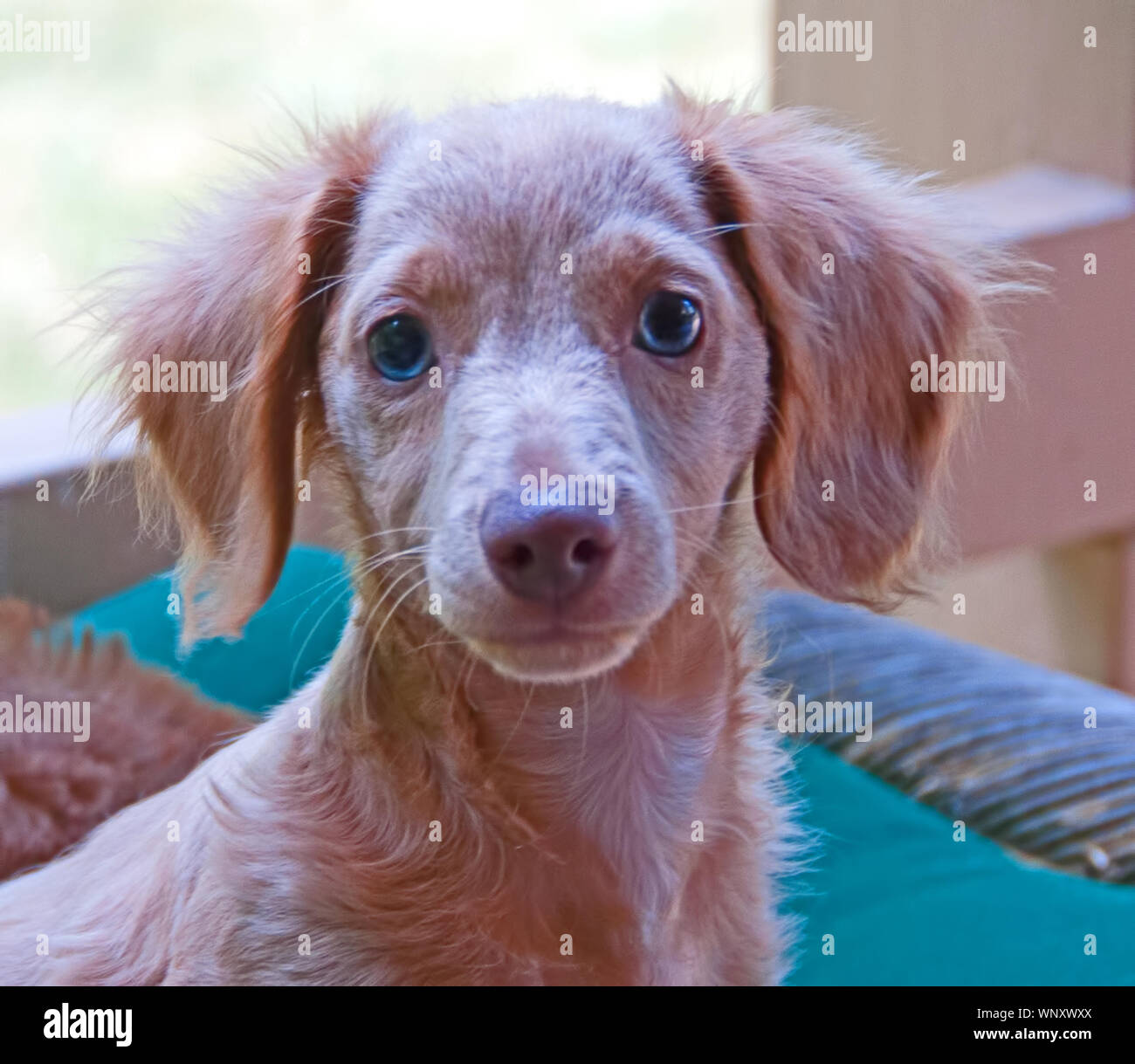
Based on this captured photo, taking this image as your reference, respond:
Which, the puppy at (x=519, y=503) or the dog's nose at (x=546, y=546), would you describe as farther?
the puppy at (x=519, y=503)

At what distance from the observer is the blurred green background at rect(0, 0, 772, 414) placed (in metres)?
1.89

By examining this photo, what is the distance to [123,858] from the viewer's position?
1209mm

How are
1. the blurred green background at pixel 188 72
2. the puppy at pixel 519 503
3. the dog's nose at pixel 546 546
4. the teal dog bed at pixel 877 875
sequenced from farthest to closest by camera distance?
1. the blurred green background at pixel 188 72
2. the teal dog bed at pixel 877 875
3. the puppy at pixel 519 503
4. the dog's nose at pixel 546 546

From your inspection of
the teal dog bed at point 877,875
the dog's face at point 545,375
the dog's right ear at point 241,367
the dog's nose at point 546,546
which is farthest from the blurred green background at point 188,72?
the dog's nose at point 546,546

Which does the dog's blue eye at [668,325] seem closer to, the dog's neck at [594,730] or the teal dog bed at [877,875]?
the dog's neck at [594,730]

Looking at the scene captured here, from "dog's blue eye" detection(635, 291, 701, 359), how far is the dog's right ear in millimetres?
246

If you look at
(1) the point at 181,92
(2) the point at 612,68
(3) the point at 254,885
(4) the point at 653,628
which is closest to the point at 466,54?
(2) the point at 612,68

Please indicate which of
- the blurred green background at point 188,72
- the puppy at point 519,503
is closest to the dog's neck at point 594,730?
the puppy at point 519,503

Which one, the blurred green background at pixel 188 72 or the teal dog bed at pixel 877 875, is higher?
the blurred green background at pixel 188 72

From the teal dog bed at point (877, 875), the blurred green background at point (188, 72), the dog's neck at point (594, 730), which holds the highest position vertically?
the blurred green background at point (188, 72)

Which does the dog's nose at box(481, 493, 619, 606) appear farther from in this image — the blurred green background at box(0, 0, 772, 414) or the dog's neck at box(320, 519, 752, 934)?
the blurred green background at box(0, 0, 772, 414)

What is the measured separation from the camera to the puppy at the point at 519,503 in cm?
98

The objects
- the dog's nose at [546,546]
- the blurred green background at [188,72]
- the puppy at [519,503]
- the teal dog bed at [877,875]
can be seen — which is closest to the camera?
the dog's nose at [546,546]

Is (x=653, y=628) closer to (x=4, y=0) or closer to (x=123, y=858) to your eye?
(x=123, y=858)
